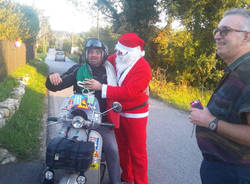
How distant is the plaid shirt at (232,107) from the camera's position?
59.3 inches

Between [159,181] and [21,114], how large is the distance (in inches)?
153

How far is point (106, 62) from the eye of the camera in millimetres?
3232

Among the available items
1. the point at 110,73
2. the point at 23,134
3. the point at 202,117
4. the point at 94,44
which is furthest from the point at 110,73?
the point at 23,134

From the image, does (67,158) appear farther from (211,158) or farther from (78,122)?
(211,158)

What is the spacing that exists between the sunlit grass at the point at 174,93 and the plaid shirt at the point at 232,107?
734 cm

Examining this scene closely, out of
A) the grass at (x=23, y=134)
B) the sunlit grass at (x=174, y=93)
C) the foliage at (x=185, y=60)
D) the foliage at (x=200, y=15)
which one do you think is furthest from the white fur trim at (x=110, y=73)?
the foliage at (x=185, y=60)

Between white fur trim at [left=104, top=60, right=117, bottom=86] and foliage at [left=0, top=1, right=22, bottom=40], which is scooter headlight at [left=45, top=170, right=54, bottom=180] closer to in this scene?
white fur trim at [left=104, top=60, right=117, bottom=86]

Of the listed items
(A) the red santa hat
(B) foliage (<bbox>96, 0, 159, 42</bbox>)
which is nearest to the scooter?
(A) the red santa hat

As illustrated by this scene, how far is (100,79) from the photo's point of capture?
3.12m

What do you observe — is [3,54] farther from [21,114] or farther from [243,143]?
[243,143]

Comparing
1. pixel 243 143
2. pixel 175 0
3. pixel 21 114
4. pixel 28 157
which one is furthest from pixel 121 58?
pixel 175 0

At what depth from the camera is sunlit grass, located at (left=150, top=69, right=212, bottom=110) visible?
397 inches

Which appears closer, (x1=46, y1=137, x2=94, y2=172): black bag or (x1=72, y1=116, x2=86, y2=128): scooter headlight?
(x1=46, y1=137, x2=94, y2=172): black bag

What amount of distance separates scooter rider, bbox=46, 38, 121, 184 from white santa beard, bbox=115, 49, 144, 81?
0.10 meters
